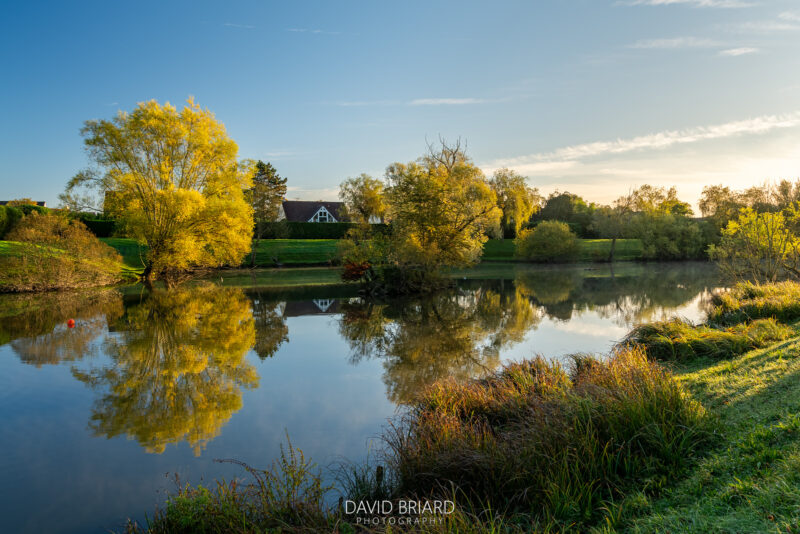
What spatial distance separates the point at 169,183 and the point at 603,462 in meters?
30.1

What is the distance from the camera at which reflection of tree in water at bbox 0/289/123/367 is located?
11.4 metres

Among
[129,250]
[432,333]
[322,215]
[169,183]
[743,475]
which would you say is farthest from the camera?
[322,215]

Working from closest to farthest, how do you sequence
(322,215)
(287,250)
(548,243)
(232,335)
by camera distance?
(232,335) < (287,250) < (548,243) < (322,215)

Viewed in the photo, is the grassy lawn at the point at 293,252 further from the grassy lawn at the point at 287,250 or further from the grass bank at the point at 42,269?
the grass bank at the point at 42,269

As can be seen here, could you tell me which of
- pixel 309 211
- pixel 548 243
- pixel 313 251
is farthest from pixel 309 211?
pixel 548 243

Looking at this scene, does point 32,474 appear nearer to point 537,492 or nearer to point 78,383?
point 78,383

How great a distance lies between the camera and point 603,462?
435cm

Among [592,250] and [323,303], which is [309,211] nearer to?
[592,250]

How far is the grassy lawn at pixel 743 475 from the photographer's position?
3223mm

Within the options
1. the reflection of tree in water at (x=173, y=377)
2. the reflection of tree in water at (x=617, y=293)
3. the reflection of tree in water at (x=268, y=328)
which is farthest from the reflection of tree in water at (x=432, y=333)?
the reflection of tree in water at (x=173, y=377)

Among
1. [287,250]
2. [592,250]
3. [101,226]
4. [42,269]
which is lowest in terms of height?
[592,250]

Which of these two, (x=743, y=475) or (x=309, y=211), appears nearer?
(x=743, y=475)

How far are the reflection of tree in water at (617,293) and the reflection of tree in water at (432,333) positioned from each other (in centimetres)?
162

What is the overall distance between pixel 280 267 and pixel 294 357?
30.8 metres
